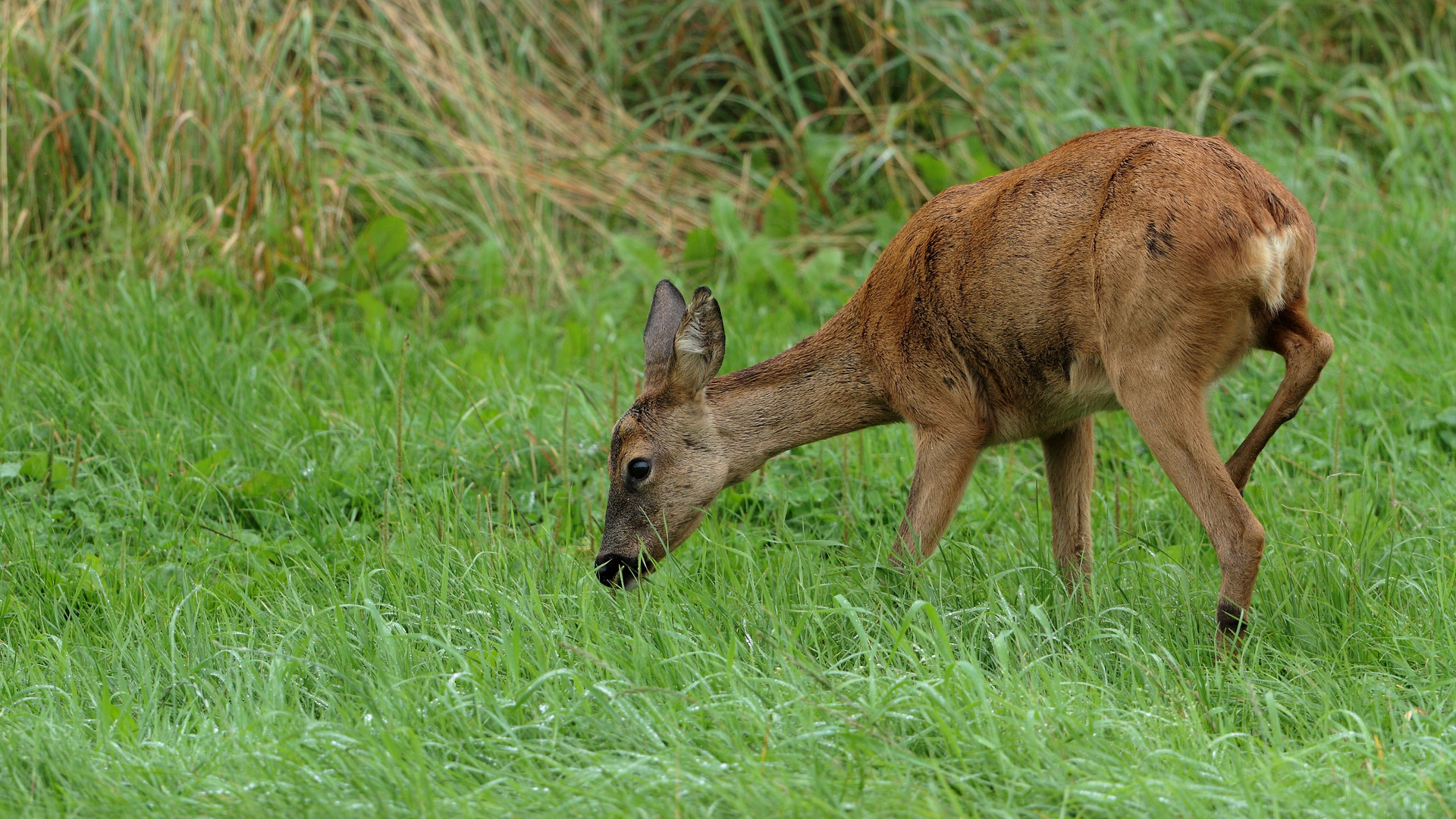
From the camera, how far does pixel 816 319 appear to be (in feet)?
23.2

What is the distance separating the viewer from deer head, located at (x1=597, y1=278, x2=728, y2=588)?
470 centimetres

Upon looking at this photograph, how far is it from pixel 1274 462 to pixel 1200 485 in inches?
58.2

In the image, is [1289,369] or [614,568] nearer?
[1289,369]

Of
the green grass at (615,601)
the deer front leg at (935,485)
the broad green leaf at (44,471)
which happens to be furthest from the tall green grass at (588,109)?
the deer front leg at (935,485)

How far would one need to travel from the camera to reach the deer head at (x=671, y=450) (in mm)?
4695

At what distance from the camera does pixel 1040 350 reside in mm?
4266

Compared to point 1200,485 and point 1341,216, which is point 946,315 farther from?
point 1341,216

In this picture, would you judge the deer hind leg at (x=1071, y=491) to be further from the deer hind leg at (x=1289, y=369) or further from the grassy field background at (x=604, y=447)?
the deer hind leg at (x=1289, y=369)

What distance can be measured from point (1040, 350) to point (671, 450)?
1.24m

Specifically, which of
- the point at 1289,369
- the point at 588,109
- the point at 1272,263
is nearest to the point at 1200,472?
the point at 1289,369

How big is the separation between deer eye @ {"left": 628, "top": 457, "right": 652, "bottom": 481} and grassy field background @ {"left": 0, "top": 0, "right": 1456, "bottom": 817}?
296mm

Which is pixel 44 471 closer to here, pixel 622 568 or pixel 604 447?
pixel 604 447

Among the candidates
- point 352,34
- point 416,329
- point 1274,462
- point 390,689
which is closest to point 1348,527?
point 1274,462

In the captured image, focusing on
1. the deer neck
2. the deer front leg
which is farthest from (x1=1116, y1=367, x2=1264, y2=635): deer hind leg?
the deer neck
